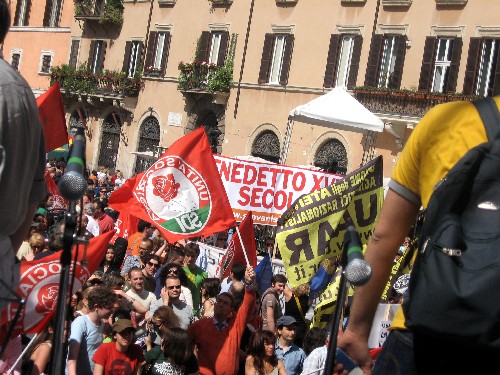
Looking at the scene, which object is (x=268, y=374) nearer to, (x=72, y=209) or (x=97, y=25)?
(x=72, y=209)

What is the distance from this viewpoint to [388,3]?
28.5 m

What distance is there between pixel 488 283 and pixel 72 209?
4.41ft

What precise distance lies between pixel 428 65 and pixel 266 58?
679cm

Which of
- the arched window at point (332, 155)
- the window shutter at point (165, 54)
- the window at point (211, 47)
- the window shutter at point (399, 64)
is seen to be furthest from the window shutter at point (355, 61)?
the window shutter at point (165, 54)

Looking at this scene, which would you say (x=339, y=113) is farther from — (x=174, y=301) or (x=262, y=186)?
(x=174, y=301)

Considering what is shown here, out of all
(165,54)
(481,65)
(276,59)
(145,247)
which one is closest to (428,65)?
(481,65)

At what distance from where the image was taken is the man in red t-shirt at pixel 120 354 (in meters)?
6.91

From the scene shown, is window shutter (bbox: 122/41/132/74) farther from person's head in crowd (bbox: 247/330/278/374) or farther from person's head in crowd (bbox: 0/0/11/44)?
person's head in crowd (bbox: 0/0/11/44)

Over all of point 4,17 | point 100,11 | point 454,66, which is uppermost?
point 100,11

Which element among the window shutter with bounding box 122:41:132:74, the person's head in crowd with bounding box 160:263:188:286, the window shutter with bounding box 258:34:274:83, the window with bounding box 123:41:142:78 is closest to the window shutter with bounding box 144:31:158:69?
the window with bounding box 123:41:142:78

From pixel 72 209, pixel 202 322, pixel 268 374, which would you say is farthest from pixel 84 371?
pixel 72 209

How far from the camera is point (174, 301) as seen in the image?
9.03 m

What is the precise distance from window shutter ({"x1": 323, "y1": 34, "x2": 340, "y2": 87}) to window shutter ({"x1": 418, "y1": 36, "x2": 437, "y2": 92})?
10.9ft

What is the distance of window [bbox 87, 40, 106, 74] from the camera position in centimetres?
4012
